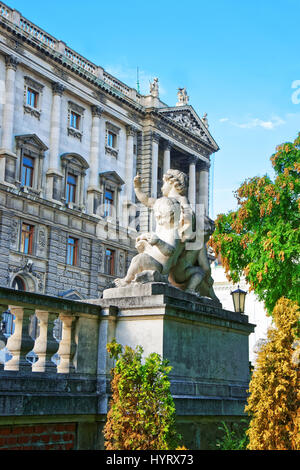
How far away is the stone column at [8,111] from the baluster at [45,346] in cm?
2936

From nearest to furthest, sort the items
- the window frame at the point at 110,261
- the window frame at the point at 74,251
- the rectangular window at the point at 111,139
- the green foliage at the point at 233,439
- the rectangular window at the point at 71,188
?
the green foliage at the point at 233,439 → the window frame at the point at 74,251 → the rectangular window at the point at 71,188 → the window frame at the point at 110,261 → the rectangular window at the point at 111,139

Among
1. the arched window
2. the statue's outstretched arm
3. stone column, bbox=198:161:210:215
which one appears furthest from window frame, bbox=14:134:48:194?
the statue's outstretched arm

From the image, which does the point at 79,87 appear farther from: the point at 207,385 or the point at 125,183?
the point at 207,385

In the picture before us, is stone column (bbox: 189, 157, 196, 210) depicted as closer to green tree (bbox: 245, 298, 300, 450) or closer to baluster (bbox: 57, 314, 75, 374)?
baluster (bbox: 57, 314, 75, 374)

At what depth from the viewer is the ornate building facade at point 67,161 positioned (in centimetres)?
3634

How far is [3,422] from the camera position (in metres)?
6.32

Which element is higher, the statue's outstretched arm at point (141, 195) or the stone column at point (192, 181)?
the stone column at point (192, 181)

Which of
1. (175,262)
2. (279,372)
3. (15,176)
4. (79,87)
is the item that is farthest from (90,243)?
(279,372)

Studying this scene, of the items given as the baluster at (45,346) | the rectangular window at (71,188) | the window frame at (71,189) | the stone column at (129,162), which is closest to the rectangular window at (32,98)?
the window frame at (71,189)

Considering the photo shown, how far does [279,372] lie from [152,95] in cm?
4536

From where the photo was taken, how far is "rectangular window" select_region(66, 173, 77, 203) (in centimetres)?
4123

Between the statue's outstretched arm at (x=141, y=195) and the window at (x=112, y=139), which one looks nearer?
the statue's outstretched arm at (x=141, y=195)

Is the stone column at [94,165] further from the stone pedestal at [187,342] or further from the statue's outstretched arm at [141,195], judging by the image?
the stone pedestal at [187,342]

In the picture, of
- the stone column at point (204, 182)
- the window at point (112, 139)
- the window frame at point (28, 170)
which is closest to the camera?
the window frame at point (28, 170)
